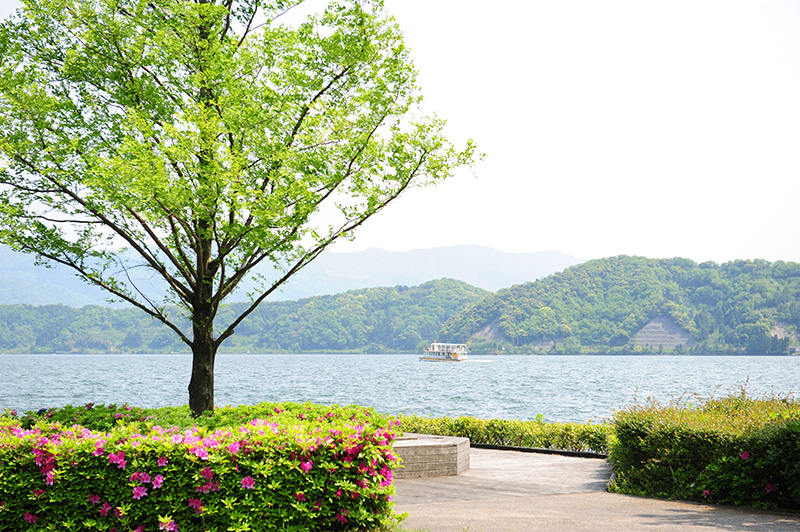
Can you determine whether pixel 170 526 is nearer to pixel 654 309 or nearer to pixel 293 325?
pixel 654 309

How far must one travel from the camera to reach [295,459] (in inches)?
213

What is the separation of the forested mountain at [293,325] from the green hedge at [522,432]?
12225cm

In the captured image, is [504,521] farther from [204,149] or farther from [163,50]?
[163,50]

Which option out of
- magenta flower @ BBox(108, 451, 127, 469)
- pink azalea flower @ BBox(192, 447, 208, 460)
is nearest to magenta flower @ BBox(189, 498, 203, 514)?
pink azalea flower @ BBox(192, 447, 208, 460)

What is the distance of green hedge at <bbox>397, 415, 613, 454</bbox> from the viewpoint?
523 inches

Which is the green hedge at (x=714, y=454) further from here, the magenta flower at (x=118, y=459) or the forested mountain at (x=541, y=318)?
the forested mountain at (x=541, y=318)

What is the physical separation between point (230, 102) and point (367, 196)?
2572 millimetres

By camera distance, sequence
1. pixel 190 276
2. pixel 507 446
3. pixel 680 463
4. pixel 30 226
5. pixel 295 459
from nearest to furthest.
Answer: pixel 295 459, pixel 680 463, pixel 30 226, pixel 190 276, pixel 507 446

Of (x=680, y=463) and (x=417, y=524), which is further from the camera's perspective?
(x=680, y=463)

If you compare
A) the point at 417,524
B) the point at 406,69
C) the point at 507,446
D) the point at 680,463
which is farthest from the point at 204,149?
the point at 507,446

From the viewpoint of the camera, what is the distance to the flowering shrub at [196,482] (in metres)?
5.22

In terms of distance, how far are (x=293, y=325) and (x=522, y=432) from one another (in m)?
125

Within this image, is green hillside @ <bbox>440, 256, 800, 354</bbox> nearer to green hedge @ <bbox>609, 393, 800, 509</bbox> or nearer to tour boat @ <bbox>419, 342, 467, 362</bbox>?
tour boat @ <bbox>419, 342, 467, 362</bbox>

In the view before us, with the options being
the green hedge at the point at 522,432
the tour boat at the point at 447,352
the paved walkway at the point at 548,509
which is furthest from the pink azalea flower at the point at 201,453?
the tour boat at the point at 447,352
